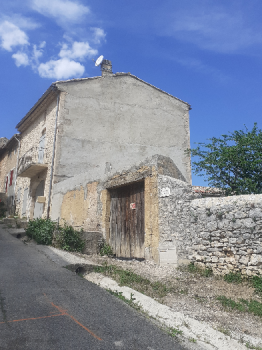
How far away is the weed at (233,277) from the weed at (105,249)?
362 centimetres

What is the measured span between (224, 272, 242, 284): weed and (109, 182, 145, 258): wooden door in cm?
238

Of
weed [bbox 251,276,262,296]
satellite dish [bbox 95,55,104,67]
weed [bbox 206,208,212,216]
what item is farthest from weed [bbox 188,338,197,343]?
satellite dish [bbox 95,55,104,67]

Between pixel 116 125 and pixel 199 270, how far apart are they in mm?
9737

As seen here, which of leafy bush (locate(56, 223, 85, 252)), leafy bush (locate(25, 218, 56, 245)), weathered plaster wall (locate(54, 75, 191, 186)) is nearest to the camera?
leafy bush (locate(56, 223, 85, 252))

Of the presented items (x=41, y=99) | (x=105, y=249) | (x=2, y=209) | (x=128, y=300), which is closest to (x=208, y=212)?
(x=128, y=300)

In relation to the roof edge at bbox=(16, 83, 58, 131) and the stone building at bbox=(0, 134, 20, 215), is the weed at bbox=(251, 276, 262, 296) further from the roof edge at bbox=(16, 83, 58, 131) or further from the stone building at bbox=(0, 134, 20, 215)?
the stone building at bbox=(0, 134, 20, 215)

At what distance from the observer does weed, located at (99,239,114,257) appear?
25.9 feet

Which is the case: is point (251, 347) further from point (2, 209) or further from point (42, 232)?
point (2, 209)

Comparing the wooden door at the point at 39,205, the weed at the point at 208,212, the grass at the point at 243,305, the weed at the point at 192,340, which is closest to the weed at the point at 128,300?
the weed at the point at 192,340

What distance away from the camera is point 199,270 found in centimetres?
555

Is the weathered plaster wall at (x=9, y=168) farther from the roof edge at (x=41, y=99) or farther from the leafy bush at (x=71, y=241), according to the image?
the leafy bush at (x=71, y=241)

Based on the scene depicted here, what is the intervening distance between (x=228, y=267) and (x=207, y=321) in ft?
6.19

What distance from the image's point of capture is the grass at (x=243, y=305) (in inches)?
154

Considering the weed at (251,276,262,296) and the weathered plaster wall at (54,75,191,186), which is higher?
the weathered plaster wall at (54,75,191,186)
